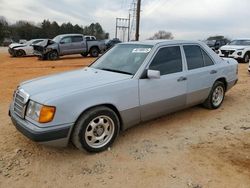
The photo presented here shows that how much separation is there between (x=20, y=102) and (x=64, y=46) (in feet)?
54.7

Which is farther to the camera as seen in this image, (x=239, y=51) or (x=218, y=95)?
(x=239, y=51)

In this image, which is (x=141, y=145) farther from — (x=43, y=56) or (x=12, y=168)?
(x=43, y=56)

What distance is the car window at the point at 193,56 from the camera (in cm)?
530

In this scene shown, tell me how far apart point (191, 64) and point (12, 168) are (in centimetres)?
352

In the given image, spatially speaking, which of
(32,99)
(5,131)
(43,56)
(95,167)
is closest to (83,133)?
(95,167)

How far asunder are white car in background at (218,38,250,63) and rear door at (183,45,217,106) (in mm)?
12233

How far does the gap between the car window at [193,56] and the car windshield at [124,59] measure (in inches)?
34.6

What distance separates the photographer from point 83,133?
3.85 meters

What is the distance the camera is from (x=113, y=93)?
160 inches

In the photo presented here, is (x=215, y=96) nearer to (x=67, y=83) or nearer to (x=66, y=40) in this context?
(x=67, y=83)

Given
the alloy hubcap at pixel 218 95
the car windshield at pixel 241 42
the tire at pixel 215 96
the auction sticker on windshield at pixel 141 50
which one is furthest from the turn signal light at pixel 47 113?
the car windshield at pixel 241 42

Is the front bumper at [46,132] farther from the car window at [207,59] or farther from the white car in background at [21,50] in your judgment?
the white car in background at [21,50]

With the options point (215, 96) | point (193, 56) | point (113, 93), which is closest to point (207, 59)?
point (193, 56)

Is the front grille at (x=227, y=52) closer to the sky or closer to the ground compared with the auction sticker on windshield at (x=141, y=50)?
closer to the ground
